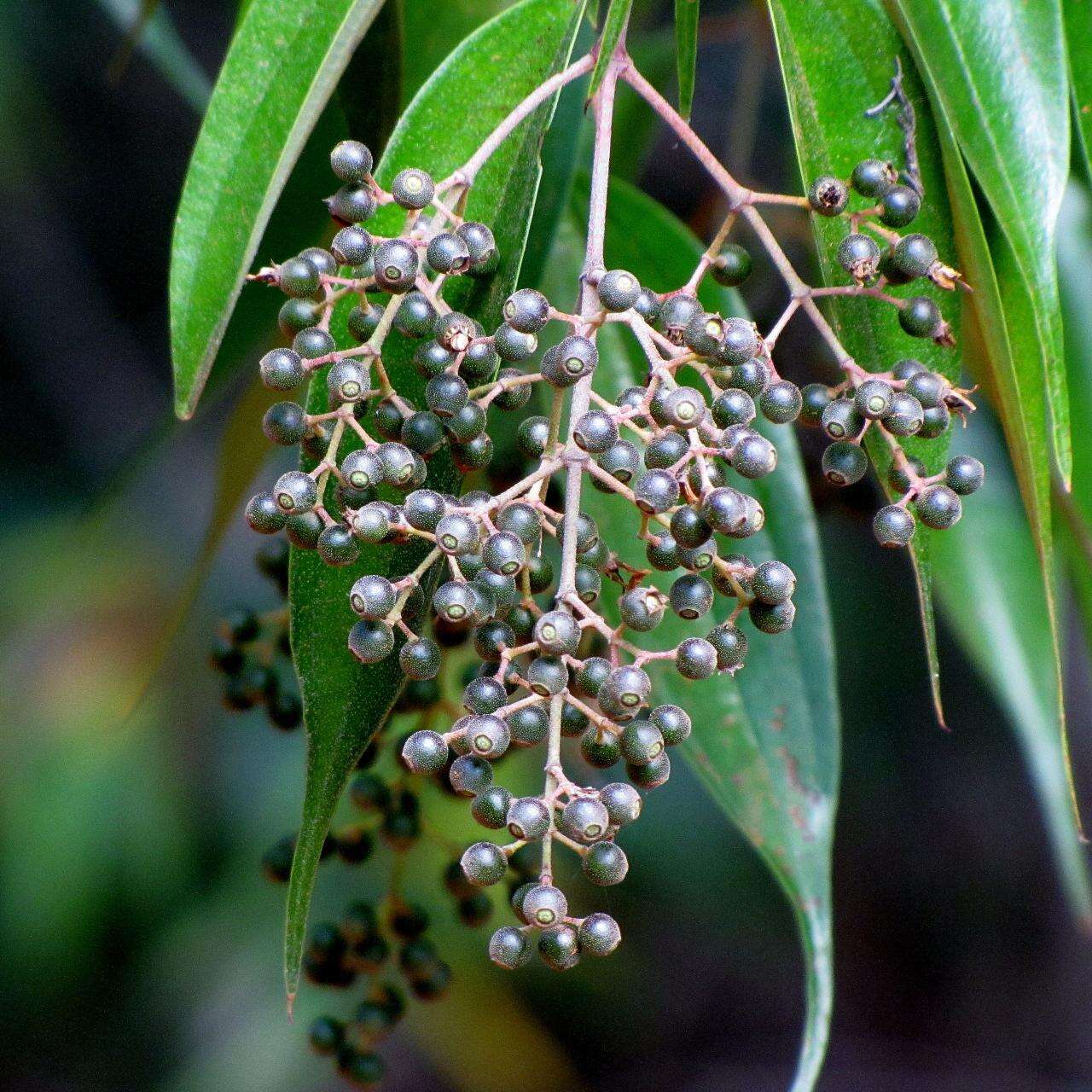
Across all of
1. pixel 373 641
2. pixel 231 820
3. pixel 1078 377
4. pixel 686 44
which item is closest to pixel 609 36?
pixel 686 44

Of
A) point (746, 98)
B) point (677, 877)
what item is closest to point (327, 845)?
point (746, 98)

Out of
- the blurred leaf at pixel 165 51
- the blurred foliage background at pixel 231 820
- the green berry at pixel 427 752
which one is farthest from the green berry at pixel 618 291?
the blurred foliage background at pixel 231 820

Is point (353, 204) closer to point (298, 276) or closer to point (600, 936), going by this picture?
point (298, 276)

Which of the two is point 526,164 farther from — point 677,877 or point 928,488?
point 677,877

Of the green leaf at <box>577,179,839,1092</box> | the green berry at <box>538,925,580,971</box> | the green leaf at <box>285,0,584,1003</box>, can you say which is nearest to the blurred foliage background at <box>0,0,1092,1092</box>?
the green leaf at <box>577,179,839,1092</box>

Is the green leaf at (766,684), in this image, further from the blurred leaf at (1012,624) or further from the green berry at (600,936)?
the green berry at (600,936)
